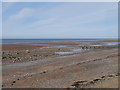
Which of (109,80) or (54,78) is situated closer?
(109,80)

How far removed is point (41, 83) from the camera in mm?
8516

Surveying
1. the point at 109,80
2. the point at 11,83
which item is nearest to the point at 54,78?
the point at 11,83

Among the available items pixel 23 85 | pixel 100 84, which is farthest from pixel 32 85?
pixel 100 84

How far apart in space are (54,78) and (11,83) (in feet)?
8.25

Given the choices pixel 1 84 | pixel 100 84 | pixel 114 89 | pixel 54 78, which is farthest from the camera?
pixel 54 78

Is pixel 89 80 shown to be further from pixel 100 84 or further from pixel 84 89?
pixel 84 89

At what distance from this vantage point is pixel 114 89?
24.2 feet

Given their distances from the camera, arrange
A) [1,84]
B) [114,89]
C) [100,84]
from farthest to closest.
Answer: [1,84], [100,84], [114,89]

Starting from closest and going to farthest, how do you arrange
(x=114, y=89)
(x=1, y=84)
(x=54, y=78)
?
(x=114, y=89)
(x=1, y=84)
(x=54, y=78)

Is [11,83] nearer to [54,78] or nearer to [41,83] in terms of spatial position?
[41,83]

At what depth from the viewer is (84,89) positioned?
24.2ft

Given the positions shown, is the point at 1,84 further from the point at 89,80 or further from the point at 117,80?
the point at 117,80

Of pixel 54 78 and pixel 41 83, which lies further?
pixel 54 78

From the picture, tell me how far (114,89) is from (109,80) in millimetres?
1363
